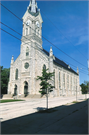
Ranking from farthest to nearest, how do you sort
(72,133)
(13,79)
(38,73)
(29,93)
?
(13,79) → (38,73) → (29,93) → (72,133)

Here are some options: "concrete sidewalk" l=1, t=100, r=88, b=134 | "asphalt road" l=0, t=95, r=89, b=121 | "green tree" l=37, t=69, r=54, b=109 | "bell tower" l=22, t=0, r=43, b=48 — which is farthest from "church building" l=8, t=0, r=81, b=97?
"concrete sidewalk" l=1, t=100, r=88, b=134

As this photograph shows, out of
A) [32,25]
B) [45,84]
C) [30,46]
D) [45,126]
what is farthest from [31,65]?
[45,126]

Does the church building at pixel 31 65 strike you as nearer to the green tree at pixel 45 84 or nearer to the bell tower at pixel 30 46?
the bell tower at pixel 30 46

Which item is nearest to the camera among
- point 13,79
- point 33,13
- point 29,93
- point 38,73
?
point 29,93

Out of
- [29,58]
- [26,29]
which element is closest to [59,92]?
[29,58]

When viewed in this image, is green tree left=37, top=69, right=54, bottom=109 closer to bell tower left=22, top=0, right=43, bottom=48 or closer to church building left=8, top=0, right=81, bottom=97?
church building left=8, top=0, right=81, bottom=97

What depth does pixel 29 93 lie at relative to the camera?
1384 inches

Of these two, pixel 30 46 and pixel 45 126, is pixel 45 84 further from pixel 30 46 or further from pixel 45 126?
pixel 30 46

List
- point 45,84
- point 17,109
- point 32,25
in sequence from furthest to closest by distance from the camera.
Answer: point 32,25 < point 45,84 < point 17,109

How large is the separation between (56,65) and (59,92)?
10566 mm

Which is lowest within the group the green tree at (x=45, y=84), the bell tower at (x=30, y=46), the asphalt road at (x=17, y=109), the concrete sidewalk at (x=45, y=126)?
the asphalt road at (x=17, y=109)

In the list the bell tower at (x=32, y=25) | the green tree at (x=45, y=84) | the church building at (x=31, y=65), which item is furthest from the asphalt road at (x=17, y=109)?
the bell tower at (x=32, y=25)

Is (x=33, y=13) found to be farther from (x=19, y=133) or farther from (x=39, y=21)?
(x=19, y=133)

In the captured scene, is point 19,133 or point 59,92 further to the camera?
point 59,92
